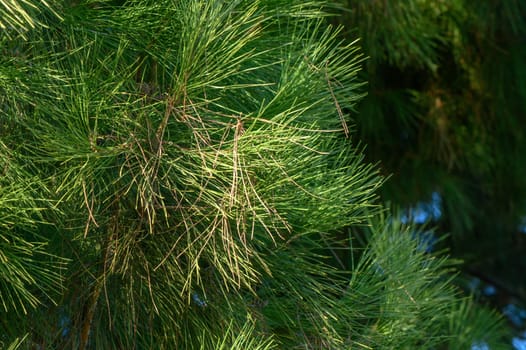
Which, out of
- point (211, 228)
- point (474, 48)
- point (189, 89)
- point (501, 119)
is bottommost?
point (501, 119)

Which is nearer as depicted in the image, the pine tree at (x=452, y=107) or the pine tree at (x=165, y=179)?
the pine tree at (x=165, y=179)

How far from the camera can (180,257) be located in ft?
2.87

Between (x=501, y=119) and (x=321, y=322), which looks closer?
(x=321, y=322)

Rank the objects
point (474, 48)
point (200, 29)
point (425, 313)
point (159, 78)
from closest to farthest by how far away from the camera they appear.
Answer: point (200, 29), point (159, 78), point (425, 313), point (474, 48)

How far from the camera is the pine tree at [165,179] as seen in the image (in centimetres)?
79

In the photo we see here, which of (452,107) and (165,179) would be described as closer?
(165,179)

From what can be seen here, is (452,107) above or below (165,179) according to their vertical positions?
below

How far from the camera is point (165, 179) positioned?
0.81 meters

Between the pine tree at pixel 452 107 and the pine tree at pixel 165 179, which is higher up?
the pine tree at pixel 165 179

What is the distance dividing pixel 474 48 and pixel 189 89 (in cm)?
109

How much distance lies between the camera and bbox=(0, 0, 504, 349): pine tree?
2.59ft

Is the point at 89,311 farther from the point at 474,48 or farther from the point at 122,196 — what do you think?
the point at 474,48

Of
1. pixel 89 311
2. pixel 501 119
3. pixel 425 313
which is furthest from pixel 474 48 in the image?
pixel 89 311

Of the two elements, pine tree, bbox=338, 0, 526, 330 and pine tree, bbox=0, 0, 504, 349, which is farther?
pine tree, bbox=338, 0, 526, 330
